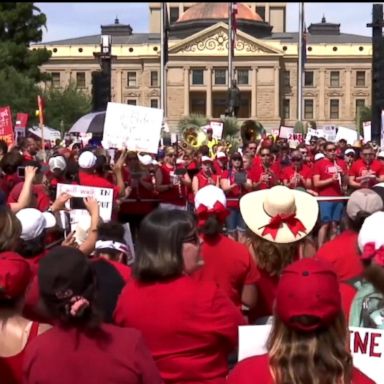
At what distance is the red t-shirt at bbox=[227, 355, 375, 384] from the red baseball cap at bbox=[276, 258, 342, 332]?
0.15 metres

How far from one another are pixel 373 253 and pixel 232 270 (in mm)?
1627

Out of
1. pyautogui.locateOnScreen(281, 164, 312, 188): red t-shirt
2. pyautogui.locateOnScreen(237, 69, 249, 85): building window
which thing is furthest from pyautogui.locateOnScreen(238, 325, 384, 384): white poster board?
pyautogui.locateOnScreen(237, 69, 249, 85): building window

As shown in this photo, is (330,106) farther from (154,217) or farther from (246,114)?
(154,217)

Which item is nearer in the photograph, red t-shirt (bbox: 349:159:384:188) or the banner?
red t-shirt (bbox: 349:159:384:188)

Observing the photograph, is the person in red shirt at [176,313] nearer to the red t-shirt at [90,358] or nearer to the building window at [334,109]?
the red t-shirt at [90,358]

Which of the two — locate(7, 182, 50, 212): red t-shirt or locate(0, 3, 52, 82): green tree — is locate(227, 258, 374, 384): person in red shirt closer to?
locate(7, 182, 50, 212): red t-shirt

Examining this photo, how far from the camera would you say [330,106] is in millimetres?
107688

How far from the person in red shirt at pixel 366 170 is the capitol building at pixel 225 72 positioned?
87.5m

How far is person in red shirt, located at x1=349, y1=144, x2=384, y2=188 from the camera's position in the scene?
14.1 m

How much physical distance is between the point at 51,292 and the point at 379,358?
1.23 m

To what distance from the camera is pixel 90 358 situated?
347cm

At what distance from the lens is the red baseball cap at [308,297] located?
3.06 m

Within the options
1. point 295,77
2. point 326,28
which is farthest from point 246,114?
point 326,28

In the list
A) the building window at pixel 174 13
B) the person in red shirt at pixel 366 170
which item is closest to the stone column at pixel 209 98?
the building window at pixel 174 13
